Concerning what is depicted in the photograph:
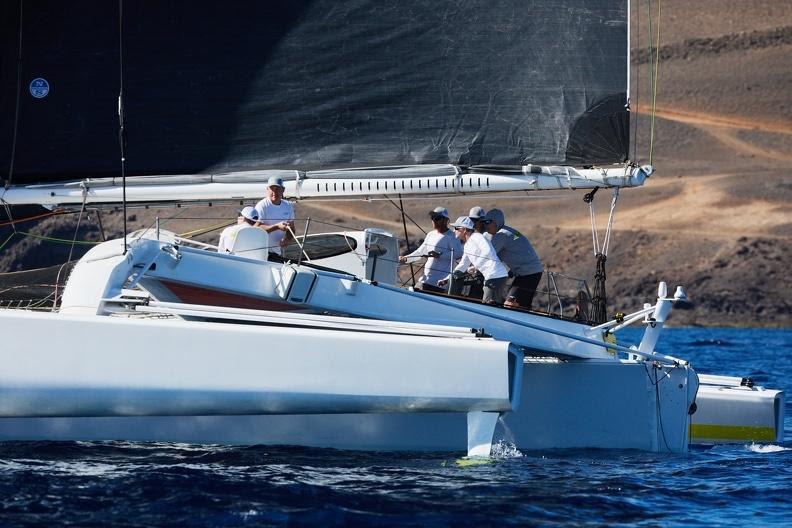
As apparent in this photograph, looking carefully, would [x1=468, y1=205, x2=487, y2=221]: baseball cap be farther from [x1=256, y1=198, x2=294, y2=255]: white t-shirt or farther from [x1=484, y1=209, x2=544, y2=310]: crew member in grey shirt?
[x1=256, y1=198, x2=294, y2=255]: white t-shirt

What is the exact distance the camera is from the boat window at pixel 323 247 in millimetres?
11383

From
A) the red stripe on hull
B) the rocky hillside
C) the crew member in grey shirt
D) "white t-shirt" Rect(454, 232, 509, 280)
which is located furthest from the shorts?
the rocky hillside

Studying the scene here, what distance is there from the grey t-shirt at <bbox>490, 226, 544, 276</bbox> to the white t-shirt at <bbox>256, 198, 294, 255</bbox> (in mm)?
2017

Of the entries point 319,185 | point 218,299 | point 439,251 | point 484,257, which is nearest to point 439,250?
point 439,251

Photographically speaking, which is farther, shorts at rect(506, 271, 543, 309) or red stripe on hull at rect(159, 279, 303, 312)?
shorts at rect(506, 271, 543, 309)

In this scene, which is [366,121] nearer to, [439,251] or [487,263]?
[439,251]

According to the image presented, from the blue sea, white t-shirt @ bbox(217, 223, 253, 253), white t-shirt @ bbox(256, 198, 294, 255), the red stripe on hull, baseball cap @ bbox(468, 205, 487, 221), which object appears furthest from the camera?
baseball cap @ bbox(468, 205, 487, 221)

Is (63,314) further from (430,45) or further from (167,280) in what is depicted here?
(430,45)

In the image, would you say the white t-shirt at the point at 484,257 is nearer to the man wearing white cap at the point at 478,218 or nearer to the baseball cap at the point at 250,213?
the man wearing white cap at the point at 478,218

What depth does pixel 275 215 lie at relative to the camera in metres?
10.7

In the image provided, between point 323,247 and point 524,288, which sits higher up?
point 323,247

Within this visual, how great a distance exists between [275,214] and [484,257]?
1.77 metres

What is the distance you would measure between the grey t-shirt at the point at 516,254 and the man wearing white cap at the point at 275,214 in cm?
203

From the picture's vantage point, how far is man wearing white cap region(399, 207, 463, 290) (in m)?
11.4
